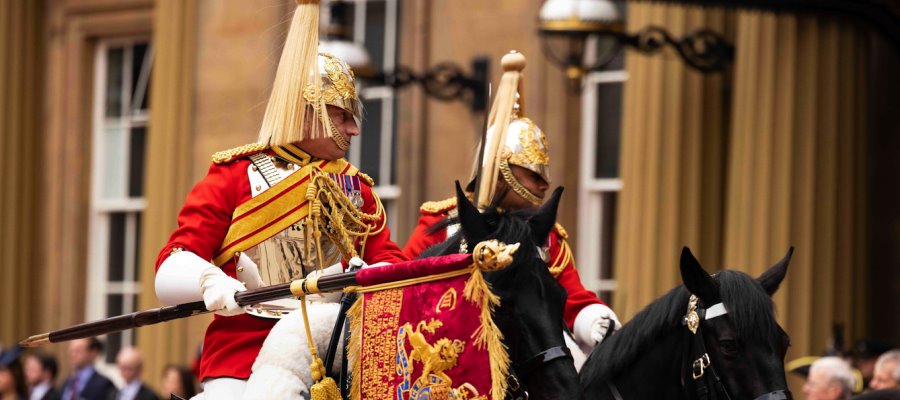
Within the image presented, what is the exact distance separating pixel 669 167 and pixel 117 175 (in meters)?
6.70

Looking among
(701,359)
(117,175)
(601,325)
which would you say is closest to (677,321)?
(701,359)

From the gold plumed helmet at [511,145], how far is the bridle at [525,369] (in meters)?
1.81

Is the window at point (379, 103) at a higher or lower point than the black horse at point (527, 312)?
higher

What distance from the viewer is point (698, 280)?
5.56 m

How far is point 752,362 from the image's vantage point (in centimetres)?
535

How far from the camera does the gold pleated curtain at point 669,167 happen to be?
1070 cm

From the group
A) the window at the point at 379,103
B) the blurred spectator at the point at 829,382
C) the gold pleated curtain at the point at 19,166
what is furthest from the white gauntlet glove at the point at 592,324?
the gold pleated curtain at the point at 19,166

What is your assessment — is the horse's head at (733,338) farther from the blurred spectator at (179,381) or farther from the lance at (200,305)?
the blurred spectator at (179,381)

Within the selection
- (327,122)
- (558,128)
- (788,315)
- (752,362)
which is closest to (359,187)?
(327,122)

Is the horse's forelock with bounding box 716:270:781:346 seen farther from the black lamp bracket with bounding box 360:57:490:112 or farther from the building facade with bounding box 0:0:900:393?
the black lamp bracket with bounding box 360:57:490:112

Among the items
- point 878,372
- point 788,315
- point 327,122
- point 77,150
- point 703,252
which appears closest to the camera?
point 327,122

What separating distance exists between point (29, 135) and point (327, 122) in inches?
430

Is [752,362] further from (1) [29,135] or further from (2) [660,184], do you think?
(1) [29,135]

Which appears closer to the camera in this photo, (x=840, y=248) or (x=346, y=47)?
(x=840, y=248)
